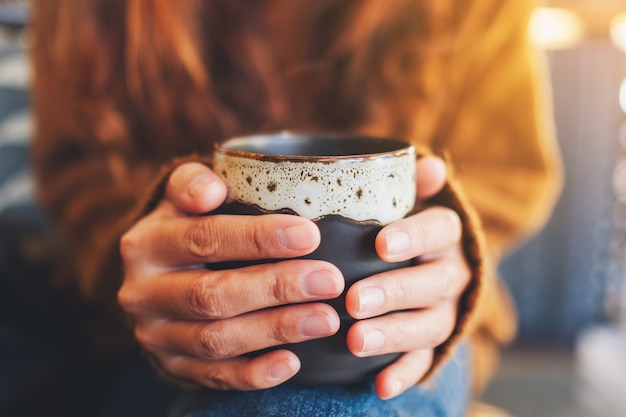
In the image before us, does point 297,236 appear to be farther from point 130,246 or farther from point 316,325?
point 130,246

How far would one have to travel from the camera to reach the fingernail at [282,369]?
430 mm

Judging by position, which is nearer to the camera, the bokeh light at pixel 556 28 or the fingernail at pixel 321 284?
the fingernail at pixel 321 284

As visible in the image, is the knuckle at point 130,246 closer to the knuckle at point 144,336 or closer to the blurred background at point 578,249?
the knuckle at point 144,336

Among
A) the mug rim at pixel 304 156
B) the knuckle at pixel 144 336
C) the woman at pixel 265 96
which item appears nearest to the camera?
the mug rim at pixel 304 156

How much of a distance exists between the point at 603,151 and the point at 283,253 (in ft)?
4.84

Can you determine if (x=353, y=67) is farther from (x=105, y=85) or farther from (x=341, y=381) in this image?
(x=341, y=381)

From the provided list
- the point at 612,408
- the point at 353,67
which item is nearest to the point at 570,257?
the point at 612,408

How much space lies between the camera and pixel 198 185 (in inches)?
17.5

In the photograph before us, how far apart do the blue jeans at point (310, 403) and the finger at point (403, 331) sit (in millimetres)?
62

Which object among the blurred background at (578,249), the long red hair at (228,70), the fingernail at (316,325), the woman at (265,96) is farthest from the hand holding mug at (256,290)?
the blurred background at (578,249)

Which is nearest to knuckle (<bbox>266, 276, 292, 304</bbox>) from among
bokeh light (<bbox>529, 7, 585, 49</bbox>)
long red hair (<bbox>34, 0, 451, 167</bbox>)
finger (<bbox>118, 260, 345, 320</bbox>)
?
finger (<bbox>118, 260, 345, 320</bbox>)

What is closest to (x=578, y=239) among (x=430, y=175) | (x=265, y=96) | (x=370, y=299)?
(x=265, y=96)

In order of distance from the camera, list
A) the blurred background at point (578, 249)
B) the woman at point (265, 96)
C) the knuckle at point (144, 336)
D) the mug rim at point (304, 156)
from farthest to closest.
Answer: the blurred background at point (578, 249) → the woman at point (265, 96) → the knuckle at point (144, 336) → the mug rim at point (304, 156)

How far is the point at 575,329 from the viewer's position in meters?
1.68
